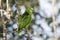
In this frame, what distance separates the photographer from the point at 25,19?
151 cm

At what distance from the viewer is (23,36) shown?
62.4 inches

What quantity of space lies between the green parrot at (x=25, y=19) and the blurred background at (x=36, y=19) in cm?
3

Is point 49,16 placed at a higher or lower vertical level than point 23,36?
higher

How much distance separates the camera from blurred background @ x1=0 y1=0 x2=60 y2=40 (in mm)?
1496

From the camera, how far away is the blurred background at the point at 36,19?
1496 mm

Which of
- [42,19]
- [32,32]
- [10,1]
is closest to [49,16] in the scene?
[42,19]

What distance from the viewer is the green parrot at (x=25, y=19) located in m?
1.51

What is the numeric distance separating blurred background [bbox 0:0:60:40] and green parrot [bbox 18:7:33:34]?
0.11ft

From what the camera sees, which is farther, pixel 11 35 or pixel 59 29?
pixel 11 35

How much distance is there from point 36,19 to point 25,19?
0.30ft

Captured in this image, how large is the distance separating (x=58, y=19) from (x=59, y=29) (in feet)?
0.25

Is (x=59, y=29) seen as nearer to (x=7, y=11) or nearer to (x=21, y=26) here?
(x=21, y=26)

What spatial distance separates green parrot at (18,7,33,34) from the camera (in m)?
1.51

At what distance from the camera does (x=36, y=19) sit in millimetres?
1548
